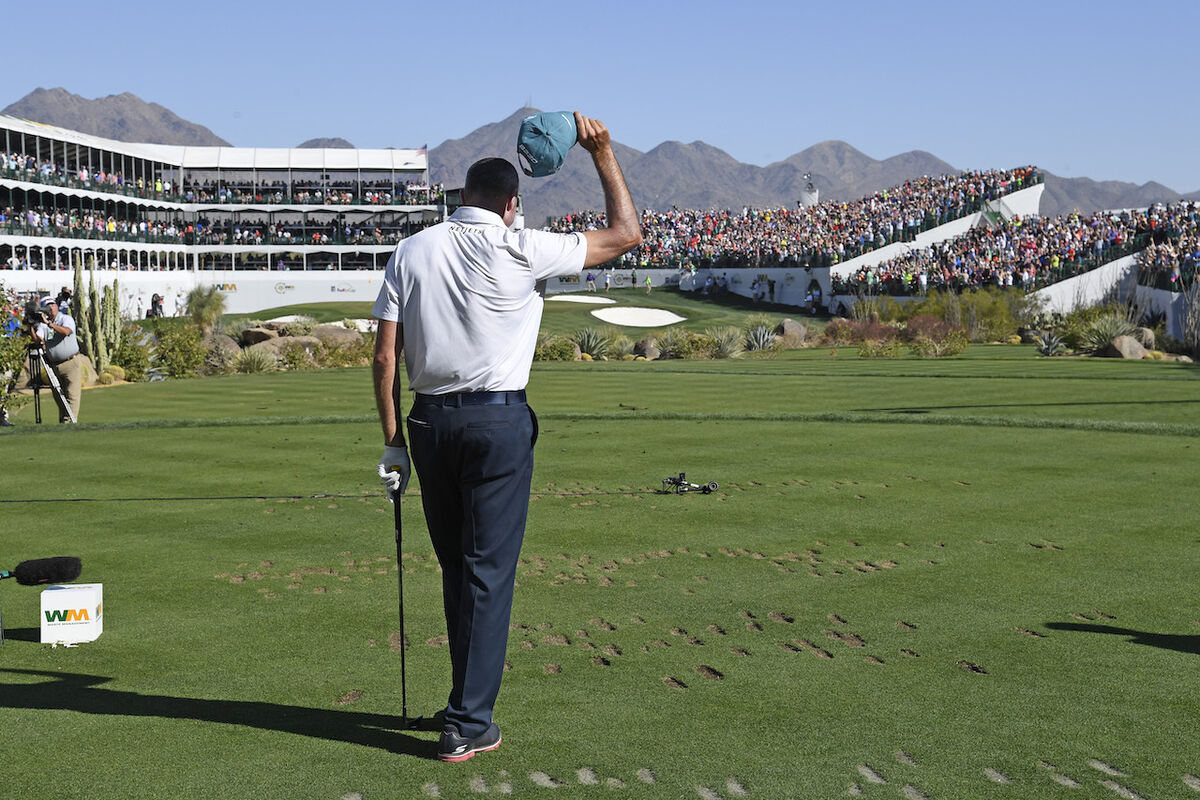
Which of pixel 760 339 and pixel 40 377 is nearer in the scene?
pixel 40 377

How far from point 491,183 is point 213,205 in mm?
94427

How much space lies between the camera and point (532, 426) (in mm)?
4719

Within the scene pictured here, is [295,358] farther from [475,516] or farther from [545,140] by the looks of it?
[545,140]

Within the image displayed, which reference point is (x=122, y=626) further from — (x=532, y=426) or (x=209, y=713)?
(x=532, y=426)

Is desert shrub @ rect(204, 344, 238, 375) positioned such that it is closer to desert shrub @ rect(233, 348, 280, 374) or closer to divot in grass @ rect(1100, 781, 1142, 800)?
desert shrub @ rect(233, 348, 280, 374)

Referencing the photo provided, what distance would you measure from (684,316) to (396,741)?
58.0 meters

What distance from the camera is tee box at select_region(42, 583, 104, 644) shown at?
600cm

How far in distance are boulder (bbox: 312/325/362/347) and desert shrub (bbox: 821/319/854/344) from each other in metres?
18.5

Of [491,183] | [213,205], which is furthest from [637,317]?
[491,183]

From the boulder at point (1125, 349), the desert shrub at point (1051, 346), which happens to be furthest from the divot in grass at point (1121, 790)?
the boulder at point (1125, 349)

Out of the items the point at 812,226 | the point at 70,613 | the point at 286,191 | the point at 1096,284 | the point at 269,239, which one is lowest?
the point at 70,613

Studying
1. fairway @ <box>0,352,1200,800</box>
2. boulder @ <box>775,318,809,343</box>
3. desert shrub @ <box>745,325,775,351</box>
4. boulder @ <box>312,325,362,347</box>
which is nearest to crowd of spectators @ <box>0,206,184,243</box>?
boulder @ <box>312,325,362,347</box>

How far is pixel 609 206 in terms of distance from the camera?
4.84 m

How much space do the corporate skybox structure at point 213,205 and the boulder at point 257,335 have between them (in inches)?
1380
